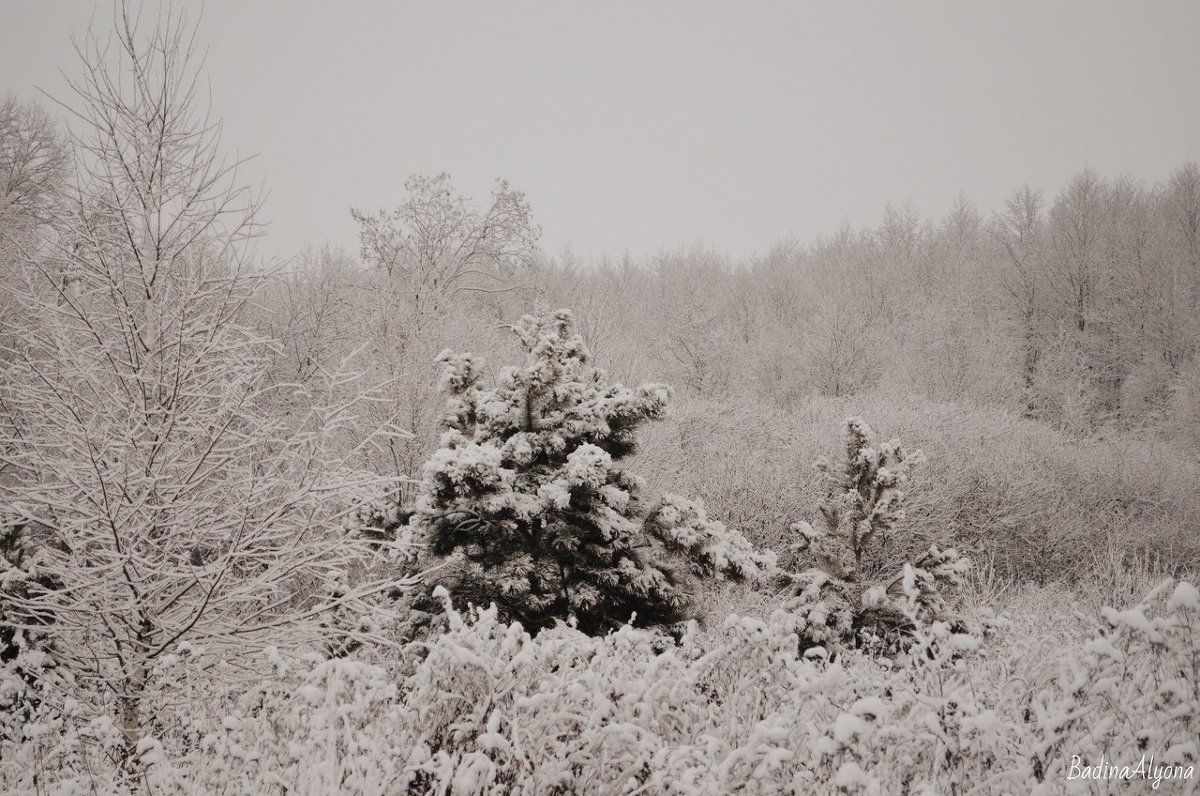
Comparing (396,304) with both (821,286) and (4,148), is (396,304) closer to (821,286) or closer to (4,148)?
(4,148)

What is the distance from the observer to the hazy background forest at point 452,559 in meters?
3.20

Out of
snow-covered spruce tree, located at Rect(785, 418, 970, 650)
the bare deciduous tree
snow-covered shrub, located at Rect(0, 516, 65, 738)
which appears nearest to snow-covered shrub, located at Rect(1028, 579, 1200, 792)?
snow-covered spruce tree, located at Rect(785, 418, 970, 650)

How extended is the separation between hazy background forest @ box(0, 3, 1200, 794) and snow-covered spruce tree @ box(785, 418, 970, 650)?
56 millimetres

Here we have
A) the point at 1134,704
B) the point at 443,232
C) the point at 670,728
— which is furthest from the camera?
the point at 443,232

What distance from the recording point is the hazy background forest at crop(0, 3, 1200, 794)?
3197 millimetres

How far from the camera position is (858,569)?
8641 mm

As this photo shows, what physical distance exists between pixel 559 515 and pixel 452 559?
56.0 inches

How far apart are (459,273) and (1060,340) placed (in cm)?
2803

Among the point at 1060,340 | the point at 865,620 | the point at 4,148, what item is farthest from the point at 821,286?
the point at 4,148

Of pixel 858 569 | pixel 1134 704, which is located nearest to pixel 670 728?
pixel 1134 704

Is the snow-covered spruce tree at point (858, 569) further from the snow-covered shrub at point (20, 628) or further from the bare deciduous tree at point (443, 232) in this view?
the bare deciduous tree at point (443, 232)

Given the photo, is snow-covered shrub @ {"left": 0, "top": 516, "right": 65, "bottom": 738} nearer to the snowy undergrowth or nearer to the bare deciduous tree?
the snowy undergrowth

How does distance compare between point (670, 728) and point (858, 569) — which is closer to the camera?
point (670, 728)

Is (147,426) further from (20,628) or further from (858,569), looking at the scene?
(858,569)
